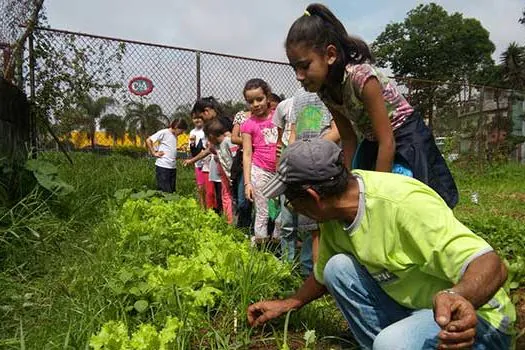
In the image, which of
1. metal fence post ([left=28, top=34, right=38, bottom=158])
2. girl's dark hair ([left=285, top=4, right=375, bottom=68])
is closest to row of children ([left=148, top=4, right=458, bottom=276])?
girl's dark hair ([left=285, top=4, right=375, bottom=68])

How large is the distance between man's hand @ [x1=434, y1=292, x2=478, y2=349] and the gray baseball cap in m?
0.51

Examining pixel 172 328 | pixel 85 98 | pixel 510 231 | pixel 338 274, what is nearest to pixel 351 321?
pixel 338 274

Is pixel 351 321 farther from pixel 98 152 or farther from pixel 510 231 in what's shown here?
pixel 98 152

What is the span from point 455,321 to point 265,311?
3.36 feet

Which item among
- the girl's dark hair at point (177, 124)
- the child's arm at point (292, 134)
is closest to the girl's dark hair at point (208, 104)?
the girl's dark hair at point (177, 124)

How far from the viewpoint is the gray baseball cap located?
1.69 meters

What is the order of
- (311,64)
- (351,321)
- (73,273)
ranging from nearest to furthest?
(351,321) < (311,64) < (73,273)

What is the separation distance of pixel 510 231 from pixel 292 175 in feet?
9.92

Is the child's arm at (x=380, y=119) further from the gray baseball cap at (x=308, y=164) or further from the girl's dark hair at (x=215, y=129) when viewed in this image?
the girl's dark hair at (x=215, y=129)

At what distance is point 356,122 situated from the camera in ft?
7.91

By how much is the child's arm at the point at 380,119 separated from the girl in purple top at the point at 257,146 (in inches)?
82.0

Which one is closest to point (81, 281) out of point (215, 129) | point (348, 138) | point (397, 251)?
point (348, 138)

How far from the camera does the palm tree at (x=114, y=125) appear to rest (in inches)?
341

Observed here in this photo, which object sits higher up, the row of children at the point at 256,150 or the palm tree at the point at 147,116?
the palm tree at the point at 147,116
